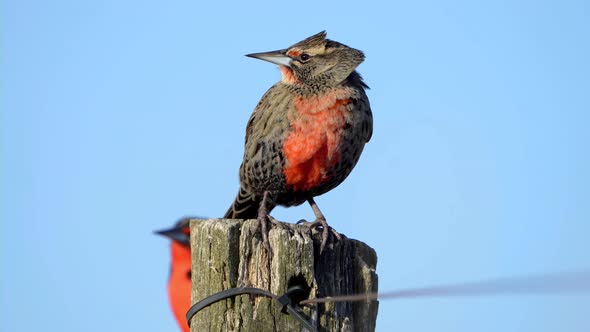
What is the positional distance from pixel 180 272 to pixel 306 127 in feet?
17.5

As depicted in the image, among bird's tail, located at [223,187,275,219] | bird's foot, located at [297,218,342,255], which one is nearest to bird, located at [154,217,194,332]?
bird's tail, located at [223,187,275,219]

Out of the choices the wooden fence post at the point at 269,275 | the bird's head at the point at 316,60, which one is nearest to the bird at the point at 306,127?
the bird's head at the point at 316,60

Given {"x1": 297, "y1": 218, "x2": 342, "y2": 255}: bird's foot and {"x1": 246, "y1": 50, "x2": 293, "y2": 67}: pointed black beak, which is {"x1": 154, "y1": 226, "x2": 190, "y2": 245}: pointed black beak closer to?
{"x1": 246, "y1": 50, "x2": 293, "y2": 67}: pointed black beak

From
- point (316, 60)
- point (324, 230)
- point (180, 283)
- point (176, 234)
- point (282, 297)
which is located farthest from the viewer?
point (176, 234)

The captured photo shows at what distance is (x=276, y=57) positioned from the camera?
7316 millimetres

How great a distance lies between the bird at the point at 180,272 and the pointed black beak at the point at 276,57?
3549mm

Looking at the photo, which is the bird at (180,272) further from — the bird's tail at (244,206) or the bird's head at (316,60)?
the bird's head at (316,60)

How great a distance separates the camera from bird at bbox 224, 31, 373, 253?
6629 mm

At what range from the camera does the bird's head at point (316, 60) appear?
23.2ft

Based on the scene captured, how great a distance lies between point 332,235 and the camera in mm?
4605

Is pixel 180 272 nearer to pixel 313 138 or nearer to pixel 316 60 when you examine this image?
pixel 316 60

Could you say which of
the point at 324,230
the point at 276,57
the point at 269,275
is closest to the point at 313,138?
the point at 276,57

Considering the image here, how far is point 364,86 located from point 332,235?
9.08 ft

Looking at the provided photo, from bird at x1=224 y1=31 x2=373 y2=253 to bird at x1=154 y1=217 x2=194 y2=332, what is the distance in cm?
333
